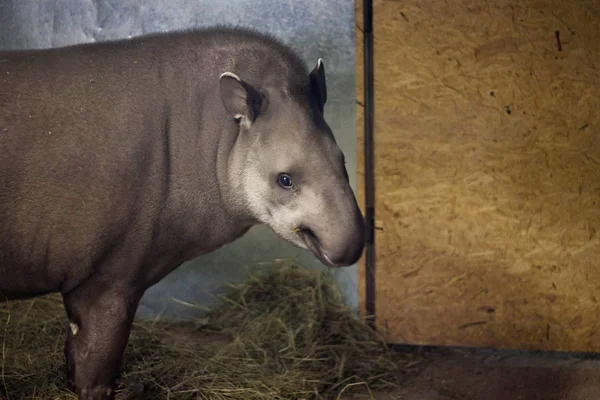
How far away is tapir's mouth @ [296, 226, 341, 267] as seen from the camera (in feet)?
13.0

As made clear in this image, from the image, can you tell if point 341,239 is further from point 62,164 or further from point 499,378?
point 499,378

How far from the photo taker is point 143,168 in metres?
4.02

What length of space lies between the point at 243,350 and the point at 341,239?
1985 mm

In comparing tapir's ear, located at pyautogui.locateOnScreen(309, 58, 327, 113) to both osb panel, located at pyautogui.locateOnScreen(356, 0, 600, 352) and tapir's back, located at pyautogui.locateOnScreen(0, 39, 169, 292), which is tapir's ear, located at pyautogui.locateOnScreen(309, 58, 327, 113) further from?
osb panel, located at pyautogui.locateOnScreen(356, 0, 600, 352)

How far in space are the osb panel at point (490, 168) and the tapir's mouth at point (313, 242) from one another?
1965 millimetres

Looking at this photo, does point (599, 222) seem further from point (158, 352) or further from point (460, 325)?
point (158, 352)

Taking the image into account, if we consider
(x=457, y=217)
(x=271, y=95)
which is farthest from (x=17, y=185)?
(x=457, y=217)

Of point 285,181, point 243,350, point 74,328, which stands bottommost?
point 243,350

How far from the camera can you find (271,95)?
4.14 metres

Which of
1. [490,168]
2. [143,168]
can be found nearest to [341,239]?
[143,168]

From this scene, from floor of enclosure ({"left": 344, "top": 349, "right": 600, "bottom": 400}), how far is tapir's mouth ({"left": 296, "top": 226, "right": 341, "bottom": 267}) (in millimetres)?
1633

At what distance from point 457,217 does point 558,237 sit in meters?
0.79

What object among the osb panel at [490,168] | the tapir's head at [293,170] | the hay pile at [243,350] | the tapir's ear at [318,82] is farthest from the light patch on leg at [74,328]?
the osb panel at [490,168]

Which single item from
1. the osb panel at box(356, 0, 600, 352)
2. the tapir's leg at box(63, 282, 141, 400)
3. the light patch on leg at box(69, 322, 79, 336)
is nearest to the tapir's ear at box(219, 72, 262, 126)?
the tapir's leg at box(63, 282, 141, 400)
